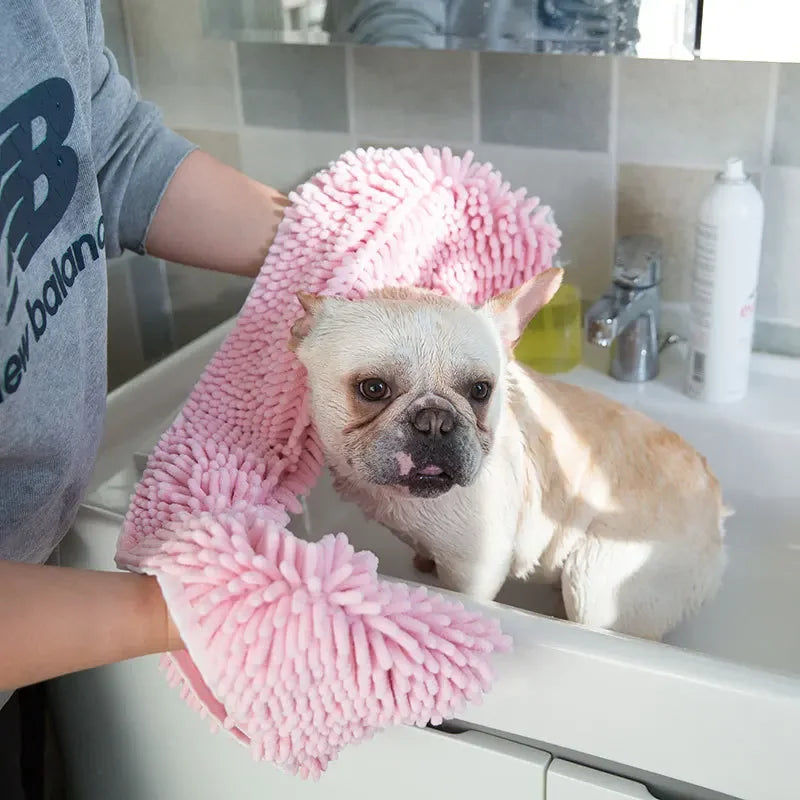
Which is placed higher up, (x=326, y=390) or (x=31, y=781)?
(x=326, y=390)

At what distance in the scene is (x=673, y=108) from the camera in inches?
33.7

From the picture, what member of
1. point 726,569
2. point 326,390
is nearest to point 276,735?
point 326,390

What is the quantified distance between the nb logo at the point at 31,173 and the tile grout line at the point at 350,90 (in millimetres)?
442

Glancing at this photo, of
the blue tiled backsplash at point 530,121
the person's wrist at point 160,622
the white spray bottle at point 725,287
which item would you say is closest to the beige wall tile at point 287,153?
the blue tiled backsplash at point 530,121

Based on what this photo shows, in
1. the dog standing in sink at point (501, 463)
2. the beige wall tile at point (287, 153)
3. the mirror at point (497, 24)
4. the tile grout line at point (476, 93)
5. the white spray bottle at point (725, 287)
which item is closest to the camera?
the dog standing in sink at point (501, 463)

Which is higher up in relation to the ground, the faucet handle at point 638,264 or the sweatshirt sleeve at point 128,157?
the sweatshirt sleeve at point 128,157

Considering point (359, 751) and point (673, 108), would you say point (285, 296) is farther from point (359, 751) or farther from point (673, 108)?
point (673, 108)

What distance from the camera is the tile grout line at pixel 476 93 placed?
2.99 feet

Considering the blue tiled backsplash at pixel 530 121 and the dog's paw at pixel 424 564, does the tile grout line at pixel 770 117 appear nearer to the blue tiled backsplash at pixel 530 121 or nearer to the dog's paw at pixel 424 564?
the blue tiled backsplash at pixel 530 121

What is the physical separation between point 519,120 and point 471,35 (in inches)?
7.7

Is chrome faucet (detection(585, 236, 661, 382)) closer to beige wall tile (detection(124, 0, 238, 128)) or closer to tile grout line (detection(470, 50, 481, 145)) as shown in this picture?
tile grout line (detection(470, 50, 481, 145))

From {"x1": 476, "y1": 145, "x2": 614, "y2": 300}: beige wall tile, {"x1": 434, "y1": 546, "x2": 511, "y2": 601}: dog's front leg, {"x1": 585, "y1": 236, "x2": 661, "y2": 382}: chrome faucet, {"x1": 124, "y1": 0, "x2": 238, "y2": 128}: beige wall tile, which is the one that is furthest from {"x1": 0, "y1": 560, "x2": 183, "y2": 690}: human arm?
{"x1": 124, "y1": 0, "x2": 238, "y2": 128}: beige wall tile

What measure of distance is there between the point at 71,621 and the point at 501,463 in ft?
0.99

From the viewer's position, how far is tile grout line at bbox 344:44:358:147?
38.2 inches
